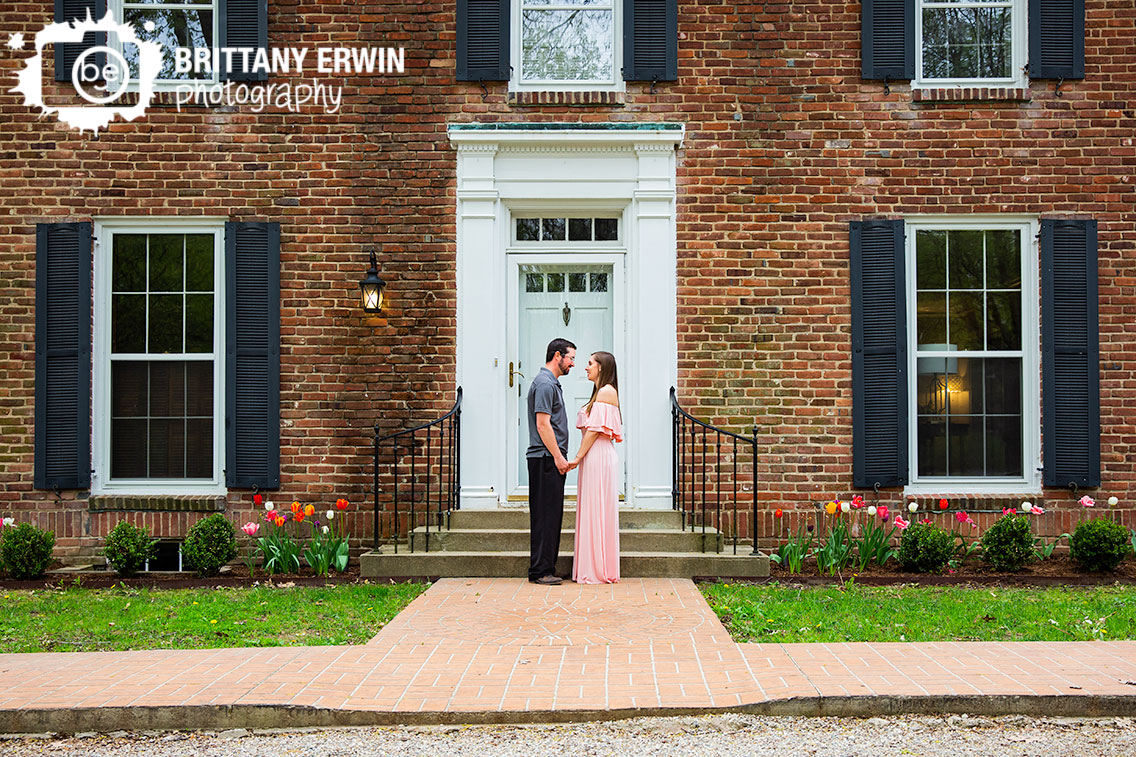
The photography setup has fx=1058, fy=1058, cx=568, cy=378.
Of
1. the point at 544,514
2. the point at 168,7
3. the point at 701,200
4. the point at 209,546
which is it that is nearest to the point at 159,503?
the point at 209,546

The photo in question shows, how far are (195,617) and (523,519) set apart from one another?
9.42ft

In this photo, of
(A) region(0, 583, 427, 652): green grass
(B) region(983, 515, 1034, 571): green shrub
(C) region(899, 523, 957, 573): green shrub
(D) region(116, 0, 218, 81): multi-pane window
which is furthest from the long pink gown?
(D) region(116, 0, 218, 81): multi-pane window

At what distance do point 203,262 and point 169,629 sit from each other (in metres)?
4.05

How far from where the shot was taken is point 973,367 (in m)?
9.41

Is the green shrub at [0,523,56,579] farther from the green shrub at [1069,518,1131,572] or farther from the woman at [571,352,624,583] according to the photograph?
the green shrub at [1069,518,1131,572]

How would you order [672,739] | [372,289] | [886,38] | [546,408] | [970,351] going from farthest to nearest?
[970,351], [886,38], [372,289], [546,408], [672,739]

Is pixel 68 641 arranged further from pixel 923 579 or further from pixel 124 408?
pixel 923 579

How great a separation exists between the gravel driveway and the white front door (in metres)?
4.93

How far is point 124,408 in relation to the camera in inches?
372

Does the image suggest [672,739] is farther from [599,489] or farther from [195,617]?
[195,617]

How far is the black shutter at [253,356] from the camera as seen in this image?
9.22 meters

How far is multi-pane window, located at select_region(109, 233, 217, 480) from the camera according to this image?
945 centimetres

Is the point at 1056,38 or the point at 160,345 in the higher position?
the point at 1056,38

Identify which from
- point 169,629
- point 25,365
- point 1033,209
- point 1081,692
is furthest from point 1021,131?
point 25,365
